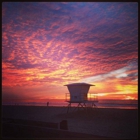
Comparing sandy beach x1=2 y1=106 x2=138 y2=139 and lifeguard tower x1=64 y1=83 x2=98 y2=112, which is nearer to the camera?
sandy beach x1=2 y1=106 x2=138 y2=139

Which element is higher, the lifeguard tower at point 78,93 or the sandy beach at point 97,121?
the lifeguard tower at point 78,93

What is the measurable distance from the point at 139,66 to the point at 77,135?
161 inches

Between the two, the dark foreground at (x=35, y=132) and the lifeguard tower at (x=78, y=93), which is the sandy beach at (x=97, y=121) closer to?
the dark foreground at (x=35, y=132)

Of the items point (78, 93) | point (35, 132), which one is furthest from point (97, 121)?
point (35, 132)

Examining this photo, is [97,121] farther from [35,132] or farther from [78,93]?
[35,132]

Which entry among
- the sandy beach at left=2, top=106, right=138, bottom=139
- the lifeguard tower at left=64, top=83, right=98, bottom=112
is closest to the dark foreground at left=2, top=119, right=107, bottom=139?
the sandy beach at left=2, top=106, right=138, bottom=139

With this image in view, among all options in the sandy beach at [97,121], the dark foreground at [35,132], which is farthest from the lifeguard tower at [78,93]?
the dark foreground at [35,132]

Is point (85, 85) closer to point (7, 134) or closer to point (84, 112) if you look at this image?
point (84, 112)

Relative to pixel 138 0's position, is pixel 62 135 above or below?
below

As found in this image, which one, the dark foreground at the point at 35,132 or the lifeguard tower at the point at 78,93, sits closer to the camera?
the dark foreground at the point at 35,132

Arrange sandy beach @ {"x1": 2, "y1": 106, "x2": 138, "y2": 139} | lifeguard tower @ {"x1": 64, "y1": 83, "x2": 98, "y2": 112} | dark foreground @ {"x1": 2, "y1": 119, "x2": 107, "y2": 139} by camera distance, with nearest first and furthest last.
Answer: dark foreground @ {"x1": 2, "y1": 119, "x2": 107, "y2": 139} → sandy beach @ {"x1": 2, "y1": 106, "x2": 138, "y2": 139} → lifeguard tower @ {"x1": 64, "y1": 83, "x2": 98, "y2": 112}

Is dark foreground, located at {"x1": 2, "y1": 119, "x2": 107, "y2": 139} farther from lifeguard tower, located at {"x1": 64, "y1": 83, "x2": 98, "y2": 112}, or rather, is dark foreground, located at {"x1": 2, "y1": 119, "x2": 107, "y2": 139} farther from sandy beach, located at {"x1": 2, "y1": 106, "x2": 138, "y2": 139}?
lifeguard tower, located at {"x1": 64, "y1": 83, "x2": 98, "y2": 112}

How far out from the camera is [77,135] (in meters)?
8.80

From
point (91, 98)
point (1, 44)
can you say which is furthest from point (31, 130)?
point (91, 98)
